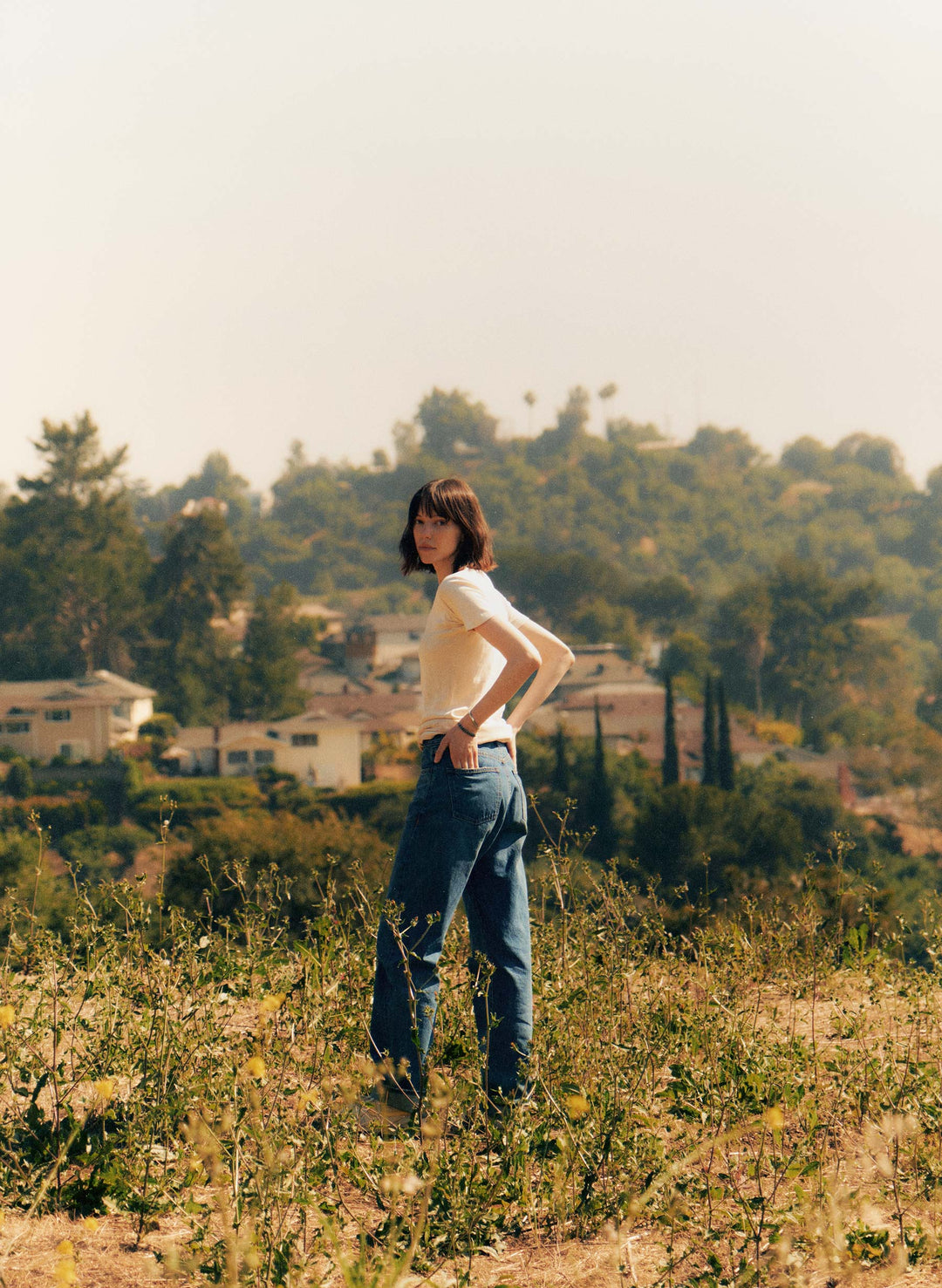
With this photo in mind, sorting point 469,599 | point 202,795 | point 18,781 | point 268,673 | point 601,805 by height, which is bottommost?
point 202,795

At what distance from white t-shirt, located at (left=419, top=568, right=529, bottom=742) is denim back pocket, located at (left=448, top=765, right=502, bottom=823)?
2.8 inches

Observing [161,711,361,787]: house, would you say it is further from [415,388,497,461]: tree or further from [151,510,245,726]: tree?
[415,388,497,461]: tree

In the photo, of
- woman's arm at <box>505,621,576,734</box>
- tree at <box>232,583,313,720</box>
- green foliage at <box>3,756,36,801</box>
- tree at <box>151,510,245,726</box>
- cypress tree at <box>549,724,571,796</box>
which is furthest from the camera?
tree at <box>151,510,245,726</box>

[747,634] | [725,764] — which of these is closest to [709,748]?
[725,764]

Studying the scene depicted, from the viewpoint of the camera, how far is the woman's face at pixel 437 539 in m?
2.36

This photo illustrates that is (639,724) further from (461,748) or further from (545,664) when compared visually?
(461,748)

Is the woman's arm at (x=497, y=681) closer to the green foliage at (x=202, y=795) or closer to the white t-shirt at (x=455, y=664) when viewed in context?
the white t-shirt at (x=455, y=664)

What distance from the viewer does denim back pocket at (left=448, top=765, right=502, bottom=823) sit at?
2.22m

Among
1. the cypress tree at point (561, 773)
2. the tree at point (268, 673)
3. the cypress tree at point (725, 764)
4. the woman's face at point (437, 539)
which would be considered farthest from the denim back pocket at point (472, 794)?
the tree at point (268, 673)

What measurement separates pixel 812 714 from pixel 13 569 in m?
41.3

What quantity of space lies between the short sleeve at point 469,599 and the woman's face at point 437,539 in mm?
78

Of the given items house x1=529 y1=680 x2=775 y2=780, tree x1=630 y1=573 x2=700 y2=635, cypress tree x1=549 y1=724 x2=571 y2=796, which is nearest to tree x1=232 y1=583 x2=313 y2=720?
house x1=529 y1=680 x2=775 y2=780

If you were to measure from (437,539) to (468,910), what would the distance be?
0.68m

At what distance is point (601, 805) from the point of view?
42719mm
